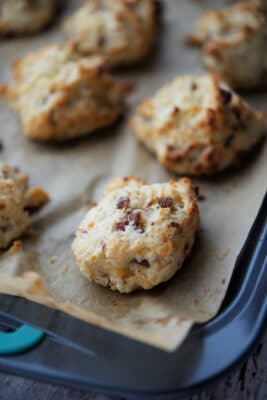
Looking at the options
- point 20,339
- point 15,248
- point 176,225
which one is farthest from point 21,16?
point 20,339

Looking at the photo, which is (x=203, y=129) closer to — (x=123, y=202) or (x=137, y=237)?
(x=123, y=202)

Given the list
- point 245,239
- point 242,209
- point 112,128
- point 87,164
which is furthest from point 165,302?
point 112,128

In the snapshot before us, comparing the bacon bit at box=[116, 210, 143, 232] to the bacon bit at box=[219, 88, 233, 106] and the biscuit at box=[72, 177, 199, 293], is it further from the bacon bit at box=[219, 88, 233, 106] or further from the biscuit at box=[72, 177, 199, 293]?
the bacon bit at box=[219, 88, 233, 106]

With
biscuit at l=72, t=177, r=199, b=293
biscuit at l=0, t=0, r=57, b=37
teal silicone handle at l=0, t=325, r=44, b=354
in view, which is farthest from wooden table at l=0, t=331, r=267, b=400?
biscuit at l=0, t=0, r=57, b=37

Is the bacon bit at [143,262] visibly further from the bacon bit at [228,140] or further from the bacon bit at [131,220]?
the bacon bit at [228,140]

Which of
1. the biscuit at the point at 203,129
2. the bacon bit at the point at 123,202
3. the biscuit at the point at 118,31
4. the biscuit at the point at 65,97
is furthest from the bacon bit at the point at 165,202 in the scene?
the biscuit at the point at 118,31
